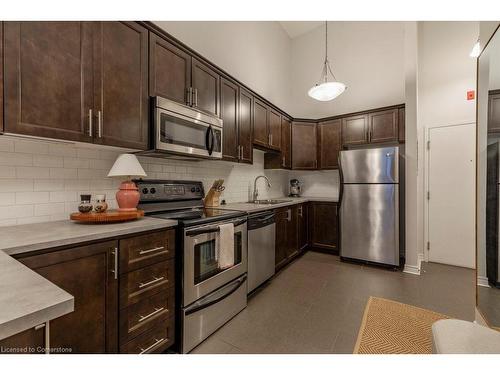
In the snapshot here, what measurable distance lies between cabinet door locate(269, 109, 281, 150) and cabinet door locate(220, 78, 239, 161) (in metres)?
0.91

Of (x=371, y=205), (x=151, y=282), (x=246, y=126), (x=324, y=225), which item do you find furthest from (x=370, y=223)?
(x=151, y=282)

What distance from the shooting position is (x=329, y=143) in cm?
413

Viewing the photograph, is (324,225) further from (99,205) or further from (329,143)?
(99,205)

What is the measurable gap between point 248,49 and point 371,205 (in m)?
3.00

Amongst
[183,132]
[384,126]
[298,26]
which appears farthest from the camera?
[298,26]

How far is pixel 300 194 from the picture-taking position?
15.6 feet

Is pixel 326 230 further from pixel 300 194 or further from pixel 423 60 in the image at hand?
pixel 423 60

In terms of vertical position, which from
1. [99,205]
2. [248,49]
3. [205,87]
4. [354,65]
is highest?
[354,65]

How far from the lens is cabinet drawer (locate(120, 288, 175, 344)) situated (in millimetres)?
1333

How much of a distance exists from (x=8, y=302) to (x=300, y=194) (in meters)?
4.52

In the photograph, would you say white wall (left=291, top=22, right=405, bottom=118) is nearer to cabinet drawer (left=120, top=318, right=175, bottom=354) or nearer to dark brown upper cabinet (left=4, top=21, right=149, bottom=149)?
dark brown upper cabinet (left=4, top=21, right=149, bottom=149)

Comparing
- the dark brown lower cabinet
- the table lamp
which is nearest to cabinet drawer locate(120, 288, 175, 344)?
the table lamp
